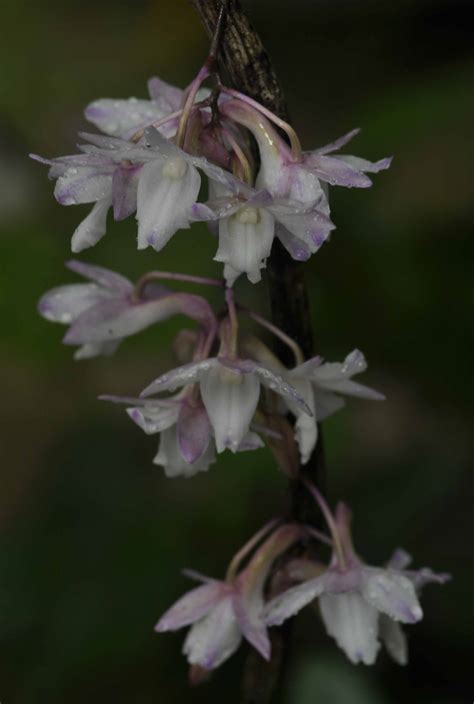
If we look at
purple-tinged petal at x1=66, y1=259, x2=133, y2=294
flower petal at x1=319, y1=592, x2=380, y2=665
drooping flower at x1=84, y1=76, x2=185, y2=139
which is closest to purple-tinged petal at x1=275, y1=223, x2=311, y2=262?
drooping flower at x1=84, y1=76, x2=185, y2=139

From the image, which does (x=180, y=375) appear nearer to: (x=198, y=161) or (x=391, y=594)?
(x=198, y=161)

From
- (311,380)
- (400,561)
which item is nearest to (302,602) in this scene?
(400,561)

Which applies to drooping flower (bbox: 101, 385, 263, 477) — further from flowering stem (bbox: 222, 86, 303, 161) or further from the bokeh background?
the bokeh background

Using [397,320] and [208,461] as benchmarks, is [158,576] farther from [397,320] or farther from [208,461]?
[208,461]

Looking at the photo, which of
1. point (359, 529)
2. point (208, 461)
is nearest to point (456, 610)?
point (359, 529)

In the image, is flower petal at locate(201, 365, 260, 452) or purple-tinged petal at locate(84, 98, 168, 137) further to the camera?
purple-tinged petal at locate(84, 98, 168, 137)

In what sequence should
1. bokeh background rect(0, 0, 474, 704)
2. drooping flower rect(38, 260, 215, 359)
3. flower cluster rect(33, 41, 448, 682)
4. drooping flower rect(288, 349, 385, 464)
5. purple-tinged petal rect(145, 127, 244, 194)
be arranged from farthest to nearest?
1. bokeh background rect(0, 0, 474, 704)
2. drooping flower rect(38, 260, 215, 359)
3. drooping flower rect(288, 349, 385, 464)
4. flower cluster rect(33, 41, 448, 682)
5. purple-tinged petal rect(145, 127, 244, 194)
